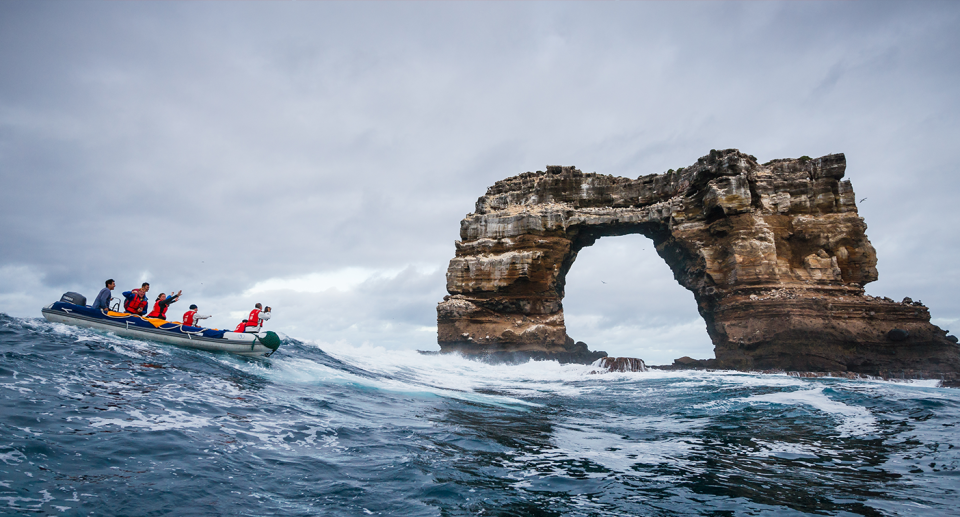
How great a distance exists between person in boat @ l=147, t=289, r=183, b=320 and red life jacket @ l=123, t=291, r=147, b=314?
1.00 ft

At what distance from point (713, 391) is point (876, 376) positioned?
41.8 feet

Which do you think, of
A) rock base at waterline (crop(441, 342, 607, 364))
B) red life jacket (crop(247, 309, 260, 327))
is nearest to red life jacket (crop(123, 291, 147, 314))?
red life jacket (crop(247, 309, 260, 327))

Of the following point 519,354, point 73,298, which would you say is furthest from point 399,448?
point 519,354

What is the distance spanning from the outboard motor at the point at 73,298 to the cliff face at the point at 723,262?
2051 cm

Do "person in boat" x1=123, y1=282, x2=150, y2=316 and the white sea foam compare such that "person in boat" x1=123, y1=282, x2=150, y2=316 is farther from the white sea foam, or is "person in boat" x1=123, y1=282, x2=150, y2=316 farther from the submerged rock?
the submerged rock

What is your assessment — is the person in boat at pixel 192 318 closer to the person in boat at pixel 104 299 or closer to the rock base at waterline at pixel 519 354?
the person in boat at pixel 104 299

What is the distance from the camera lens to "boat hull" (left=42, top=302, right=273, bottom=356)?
459 inches

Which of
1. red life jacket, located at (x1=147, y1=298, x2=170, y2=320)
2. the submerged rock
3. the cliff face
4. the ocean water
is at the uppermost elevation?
the cliff face

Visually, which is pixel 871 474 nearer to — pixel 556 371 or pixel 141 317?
pixel 141 317

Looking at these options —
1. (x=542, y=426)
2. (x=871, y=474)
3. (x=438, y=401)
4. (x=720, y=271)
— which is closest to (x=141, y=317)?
(x=438, y=401)

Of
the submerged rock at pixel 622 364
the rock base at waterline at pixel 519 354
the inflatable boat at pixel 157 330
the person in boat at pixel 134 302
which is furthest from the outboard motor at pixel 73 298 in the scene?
the submerged rock at pixel 622 364

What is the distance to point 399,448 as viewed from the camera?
607cm

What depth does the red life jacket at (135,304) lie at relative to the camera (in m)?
12.3

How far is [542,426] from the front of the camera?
8.51 metres
